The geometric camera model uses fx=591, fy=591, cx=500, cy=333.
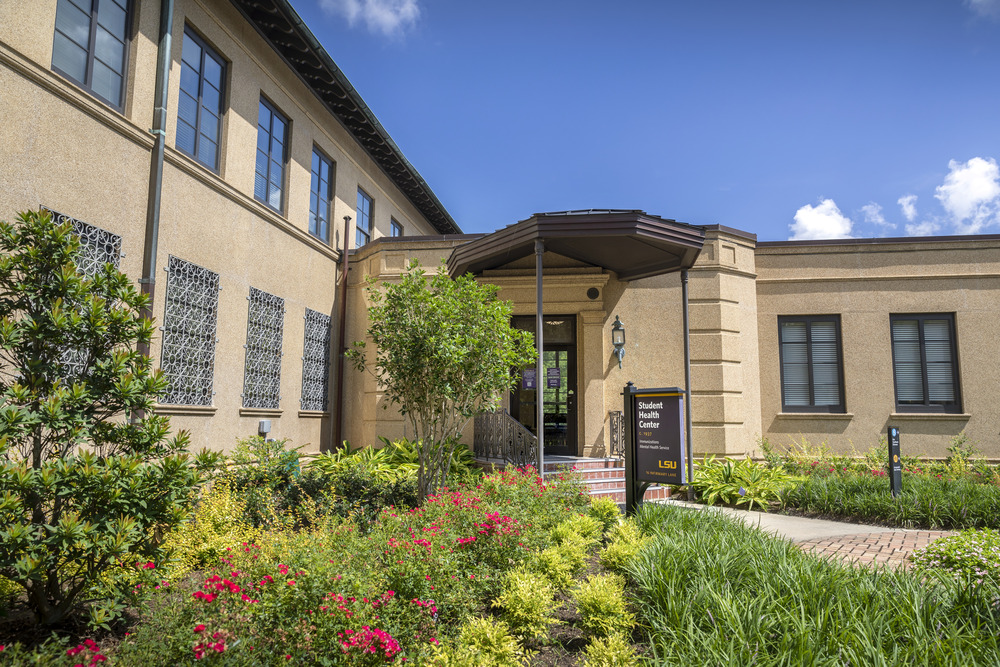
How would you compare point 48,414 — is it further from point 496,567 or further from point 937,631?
point 937,631

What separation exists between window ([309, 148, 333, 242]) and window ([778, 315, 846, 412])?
10183 millimetres

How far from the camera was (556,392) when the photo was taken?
1218cm

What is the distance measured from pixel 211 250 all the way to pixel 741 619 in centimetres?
886

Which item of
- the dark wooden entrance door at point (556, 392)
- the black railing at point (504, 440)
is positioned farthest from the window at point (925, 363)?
the black railing at point (504, 440)

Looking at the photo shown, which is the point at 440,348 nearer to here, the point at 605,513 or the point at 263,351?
the point at 605,513

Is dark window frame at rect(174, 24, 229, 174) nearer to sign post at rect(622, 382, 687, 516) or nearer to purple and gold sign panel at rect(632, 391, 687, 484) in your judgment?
sign post at rect(622, 382, 687, 516)

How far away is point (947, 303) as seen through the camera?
40.0 ft

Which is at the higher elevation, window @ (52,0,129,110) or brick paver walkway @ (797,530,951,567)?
window @ (52,0,129,110)

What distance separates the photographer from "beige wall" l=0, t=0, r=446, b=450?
6547mm

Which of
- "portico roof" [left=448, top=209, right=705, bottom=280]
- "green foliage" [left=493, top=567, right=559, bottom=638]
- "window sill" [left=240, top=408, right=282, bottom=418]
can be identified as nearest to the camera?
"green foliage" [left=493, top=567, right=559, bottom=638]

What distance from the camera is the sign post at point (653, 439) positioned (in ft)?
21.6

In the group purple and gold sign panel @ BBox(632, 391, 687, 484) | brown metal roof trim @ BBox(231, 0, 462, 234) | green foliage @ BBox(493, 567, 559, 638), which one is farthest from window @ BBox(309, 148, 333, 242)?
green foliage @ BBox(493, 567, 559, 638)

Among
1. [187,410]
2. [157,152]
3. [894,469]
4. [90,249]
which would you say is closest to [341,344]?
[187,410]

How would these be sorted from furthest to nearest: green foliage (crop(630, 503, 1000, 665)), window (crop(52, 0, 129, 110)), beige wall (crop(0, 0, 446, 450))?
1. window (crop(52, 0, 129, 110))
2. beige wall (crop(0, 0, 446, 450))
3. green foliage (crop(630, 503, 1000, 665))
